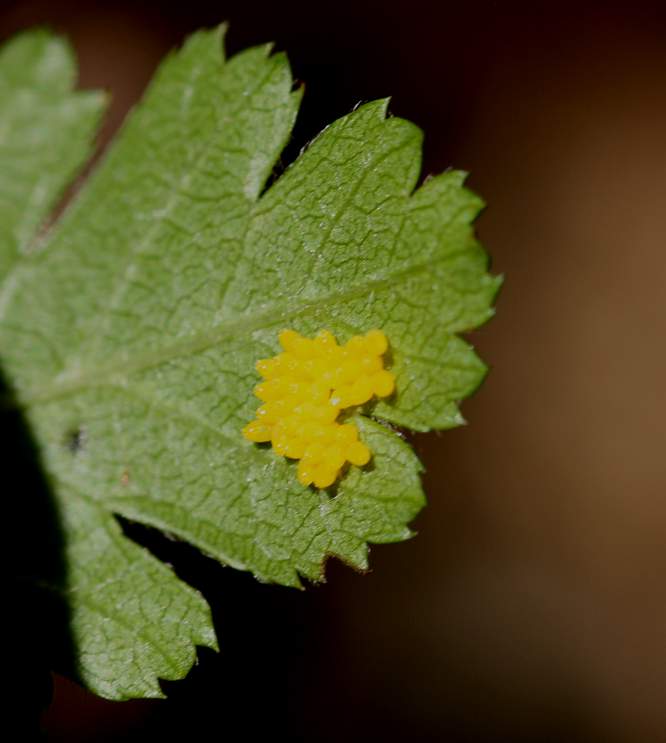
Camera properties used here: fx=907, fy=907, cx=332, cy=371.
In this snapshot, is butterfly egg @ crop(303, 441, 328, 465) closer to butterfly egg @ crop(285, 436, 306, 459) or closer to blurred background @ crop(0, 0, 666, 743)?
butterfly egg @ crop(285, 436, 306, 459)

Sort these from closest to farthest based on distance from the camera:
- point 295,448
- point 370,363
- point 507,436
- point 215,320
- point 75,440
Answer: point 370,363
point 295,448
point 215,320
point 75,440
point 507,436

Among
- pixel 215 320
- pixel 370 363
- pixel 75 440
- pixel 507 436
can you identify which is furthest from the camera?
pixel 507 436

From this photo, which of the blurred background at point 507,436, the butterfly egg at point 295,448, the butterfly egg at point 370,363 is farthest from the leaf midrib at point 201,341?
the blurred background at point 507,436

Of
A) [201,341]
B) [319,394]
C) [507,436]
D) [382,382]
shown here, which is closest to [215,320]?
[201,341]

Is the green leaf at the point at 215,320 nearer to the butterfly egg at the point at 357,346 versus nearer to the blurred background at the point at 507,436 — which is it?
the butterfly egg at the point at 357,346

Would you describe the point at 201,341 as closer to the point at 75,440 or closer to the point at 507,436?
the point at 75,440

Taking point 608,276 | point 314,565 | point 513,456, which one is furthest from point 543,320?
point 314,565
